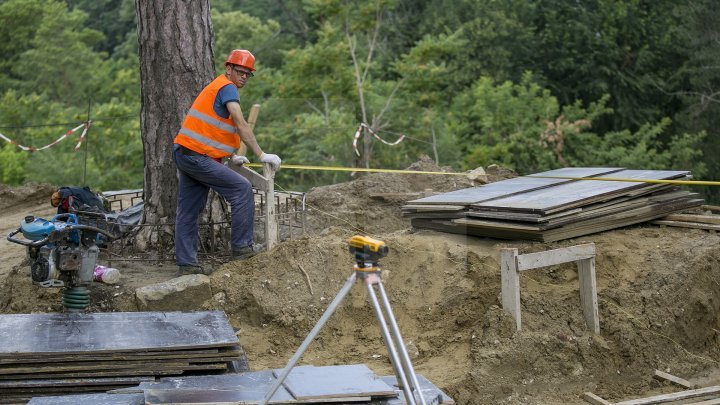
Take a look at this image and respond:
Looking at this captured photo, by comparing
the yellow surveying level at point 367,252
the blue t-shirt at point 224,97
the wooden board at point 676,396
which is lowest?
the wooden board at point 676,396

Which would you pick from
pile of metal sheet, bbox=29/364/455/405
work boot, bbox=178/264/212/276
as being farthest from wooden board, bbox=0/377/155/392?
work boot, bbox=178/264/212/276

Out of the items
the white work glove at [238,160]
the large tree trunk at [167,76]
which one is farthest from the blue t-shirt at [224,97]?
the large tree trunk at [167,76]

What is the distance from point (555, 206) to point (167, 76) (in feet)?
12.3

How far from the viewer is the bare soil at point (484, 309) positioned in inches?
293

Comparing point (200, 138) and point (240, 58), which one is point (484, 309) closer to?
point (200, 138)

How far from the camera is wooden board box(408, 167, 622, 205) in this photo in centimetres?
888

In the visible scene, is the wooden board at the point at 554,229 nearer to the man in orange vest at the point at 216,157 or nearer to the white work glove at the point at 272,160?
the white work glove at the point at 272,160

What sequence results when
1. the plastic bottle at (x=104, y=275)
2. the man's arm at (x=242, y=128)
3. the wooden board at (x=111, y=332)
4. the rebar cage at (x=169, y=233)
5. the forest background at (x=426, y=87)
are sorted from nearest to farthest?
the wooden board at (x=111, y=332) → the plastic bottle at (x=104, y=275) → the man's arm at (x=242, y=128) → the rebar cage at (x=169, y=233) → the forest background at (x=426, y=87)

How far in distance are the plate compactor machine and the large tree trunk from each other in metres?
2.03

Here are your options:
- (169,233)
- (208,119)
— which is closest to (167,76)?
(208,119)

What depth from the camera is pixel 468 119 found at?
24219 millimetres

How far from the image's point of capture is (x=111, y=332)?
6660mm

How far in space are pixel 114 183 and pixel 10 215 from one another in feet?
33.5

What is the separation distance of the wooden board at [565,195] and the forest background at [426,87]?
10.7 meters
